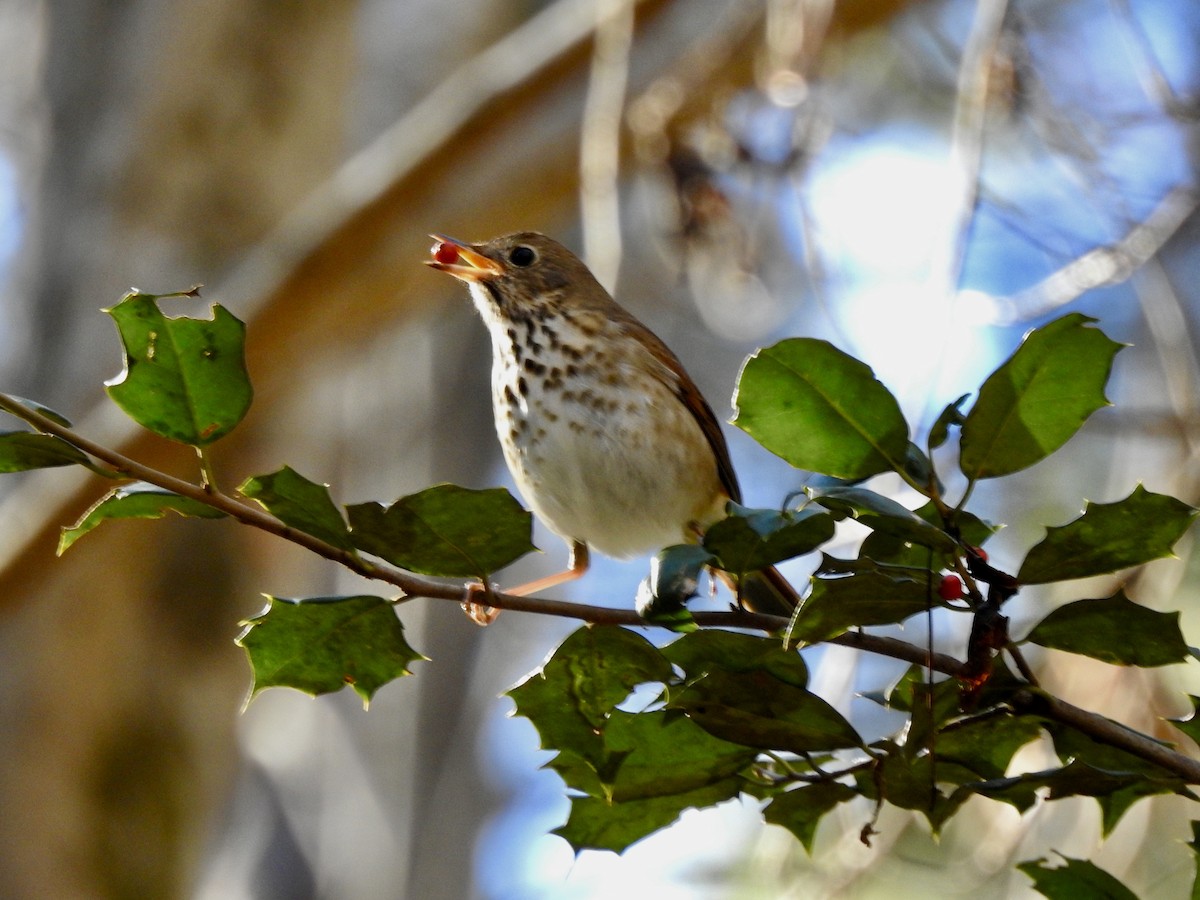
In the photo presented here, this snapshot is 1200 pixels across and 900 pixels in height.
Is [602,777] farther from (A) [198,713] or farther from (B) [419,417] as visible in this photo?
(B) [419,417]

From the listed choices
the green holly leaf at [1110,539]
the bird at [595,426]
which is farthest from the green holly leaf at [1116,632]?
the bird at [595,426]

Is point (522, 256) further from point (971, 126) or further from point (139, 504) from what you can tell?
point (139, 504)

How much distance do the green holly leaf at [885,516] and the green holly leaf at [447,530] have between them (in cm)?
30

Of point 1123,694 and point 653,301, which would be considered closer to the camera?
point 1123,694

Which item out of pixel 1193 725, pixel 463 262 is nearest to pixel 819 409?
pixel 1193 725

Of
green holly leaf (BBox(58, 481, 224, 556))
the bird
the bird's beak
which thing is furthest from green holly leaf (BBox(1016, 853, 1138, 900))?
the bird's beak

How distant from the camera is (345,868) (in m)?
5.96

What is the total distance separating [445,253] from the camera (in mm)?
2920

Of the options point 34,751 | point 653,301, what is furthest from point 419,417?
point 34,751

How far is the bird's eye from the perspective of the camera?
3.24m

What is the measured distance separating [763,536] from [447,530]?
299 millimetres

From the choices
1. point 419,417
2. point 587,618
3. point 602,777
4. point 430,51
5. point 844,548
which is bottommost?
point 602,777

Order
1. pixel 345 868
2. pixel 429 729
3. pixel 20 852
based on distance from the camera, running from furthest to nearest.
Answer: pixel 429 729 → pixel 345 868 → pixel 20 852

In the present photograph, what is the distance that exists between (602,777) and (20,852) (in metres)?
3.87
